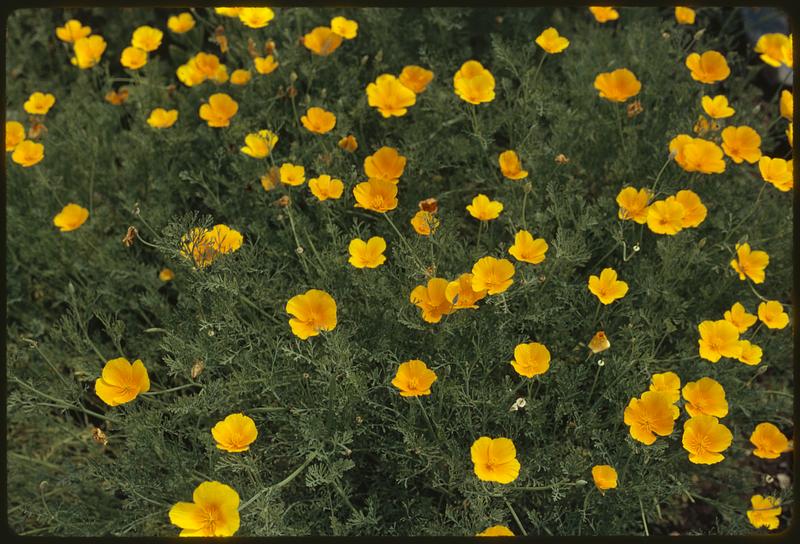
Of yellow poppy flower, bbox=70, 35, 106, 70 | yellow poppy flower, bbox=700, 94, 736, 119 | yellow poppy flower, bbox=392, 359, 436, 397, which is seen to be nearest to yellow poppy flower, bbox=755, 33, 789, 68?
yellow poppy flower, bbox=700, 94, 736, 119

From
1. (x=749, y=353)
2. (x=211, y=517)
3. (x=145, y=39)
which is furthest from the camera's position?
(x=145, y=39)

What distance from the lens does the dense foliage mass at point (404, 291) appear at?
2088 mm

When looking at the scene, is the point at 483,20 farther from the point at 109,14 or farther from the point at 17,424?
the point at 17,424

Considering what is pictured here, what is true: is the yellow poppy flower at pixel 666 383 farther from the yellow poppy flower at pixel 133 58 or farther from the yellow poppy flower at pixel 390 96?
the yellow poppy flower at pixel 133 58

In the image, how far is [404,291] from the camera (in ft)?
7.36

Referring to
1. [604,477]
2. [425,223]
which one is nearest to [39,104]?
[425,223]

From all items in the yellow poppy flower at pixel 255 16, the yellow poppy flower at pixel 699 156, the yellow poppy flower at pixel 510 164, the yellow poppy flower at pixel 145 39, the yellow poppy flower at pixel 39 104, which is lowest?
the yellow poppy flower at pixel 39 104

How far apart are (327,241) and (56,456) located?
48.2 inches

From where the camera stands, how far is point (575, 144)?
284cm

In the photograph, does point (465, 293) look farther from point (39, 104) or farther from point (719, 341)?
point (39, 104)

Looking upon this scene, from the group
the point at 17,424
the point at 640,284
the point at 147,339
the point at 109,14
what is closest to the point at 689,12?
the point at 640,284

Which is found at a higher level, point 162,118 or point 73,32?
point 73,32

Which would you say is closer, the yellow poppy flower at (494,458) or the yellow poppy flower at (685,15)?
the yellow poppy flower at (494,458)

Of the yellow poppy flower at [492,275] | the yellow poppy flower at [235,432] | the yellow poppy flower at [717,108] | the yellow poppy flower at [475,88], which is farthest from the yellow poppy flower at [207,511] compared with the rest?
the yellow poppy flower at [717,108]
